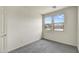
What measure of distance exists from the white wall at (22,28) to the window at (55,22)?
16 centimetres

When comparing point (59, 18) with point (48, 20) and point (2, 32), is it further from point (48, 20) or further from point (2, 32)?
point (2, 32)

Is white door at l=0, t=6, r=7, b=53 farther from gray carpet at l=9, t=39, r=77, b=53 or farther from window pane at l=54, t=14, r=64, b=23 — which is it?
window pane at l=54, t=14, r=64, b=23

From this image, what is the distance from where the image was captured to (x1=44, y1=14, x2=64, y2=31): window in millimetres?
1794

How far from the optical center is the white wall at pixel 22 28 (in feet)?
6.04

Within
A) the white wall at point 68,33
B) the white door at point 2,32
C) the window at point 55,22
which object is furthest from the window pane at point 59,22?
the white door at point 2,32

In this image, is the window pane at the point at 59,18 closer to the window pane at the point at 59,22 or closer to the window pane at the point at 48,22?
the window pane at the point at 59,22

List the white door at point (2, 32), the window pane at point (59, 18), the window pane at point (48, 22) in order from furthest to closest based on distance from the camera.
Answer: the window pane at point (48, 22) < the window pane at point (59, 18) < the white door at point (2, 32)

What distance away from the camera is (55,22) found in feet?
5.91

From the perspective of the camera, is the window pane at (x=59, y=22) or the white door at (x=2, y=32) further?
the window pane at (x=59, y=22)

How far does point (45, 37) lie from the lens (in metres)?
2.02

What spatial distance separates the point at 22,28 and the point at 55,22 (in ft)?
2.52

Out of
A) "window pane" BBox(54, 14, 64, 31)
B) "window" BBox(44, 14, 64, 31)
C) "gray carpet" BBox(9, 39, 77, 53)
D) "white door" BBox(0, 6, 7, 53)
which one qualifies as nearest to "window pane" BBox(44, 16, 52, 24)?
"window" BBox(44, 14, 64, 31)
